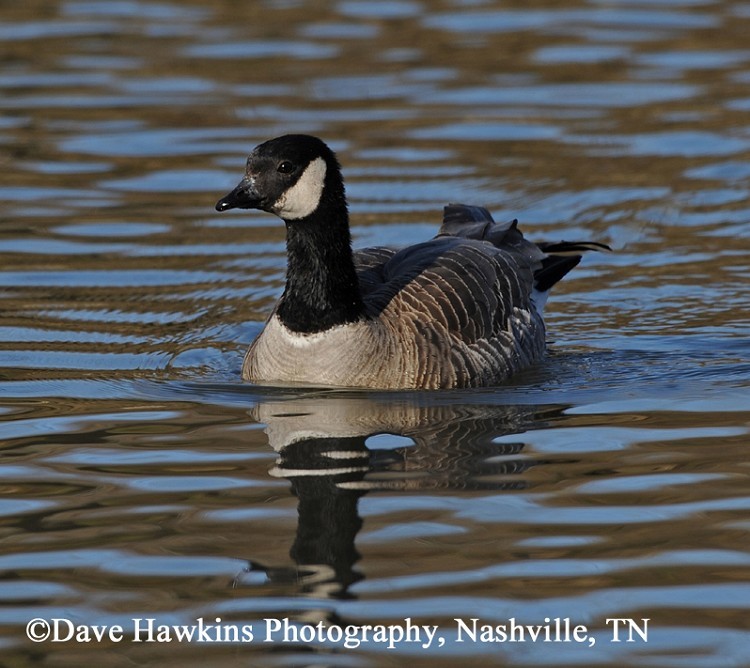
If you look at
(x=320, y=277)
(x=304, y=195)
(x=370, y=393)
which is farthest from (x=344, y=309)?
(x=304, y=195)

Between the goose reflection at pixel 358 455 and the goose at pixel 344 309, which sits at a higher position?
the goose at pixel 344 309

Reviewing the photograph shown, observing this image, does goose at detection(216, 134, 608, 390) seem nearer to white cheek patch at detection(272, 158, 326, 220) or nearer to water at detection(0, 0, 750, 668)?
white cheek patch at detection(272, 158, 326, 220)

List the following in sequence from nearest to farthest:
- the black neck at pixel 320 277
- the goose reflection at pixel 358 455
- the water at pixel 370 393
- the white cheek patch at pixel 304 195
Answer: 1. the water at pixel 370 393
2. the goose reflection at pixel 358 455
3. the white cheek patch at pixel 304 195
4. the black neck at pixel 320 277

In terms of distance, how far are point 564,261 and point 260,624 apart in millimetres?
6581

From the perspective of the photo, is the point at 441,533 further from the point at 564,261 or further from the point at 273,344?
the point at 564,261

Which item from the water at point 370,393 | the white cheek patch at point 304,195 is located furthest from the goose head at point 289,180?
the water at point 370,393

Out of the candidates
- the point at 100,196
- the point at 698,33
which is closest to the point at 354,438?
the point at 100,196

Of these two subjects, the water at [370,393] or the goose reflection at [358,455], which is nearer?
the water at [370,393]

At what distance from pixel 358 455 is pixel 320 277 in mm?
1952

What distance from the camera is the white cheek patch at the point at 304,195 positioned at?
1052cm

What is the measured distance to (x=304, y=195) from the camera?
1057 cm

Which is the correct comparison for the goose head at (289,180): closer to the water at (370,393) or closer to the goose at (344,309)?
the goose at (344,309)

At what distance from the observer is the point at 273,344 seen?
10672 millimetres

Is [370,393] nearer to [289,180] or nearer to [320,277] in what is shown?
[320,277]
